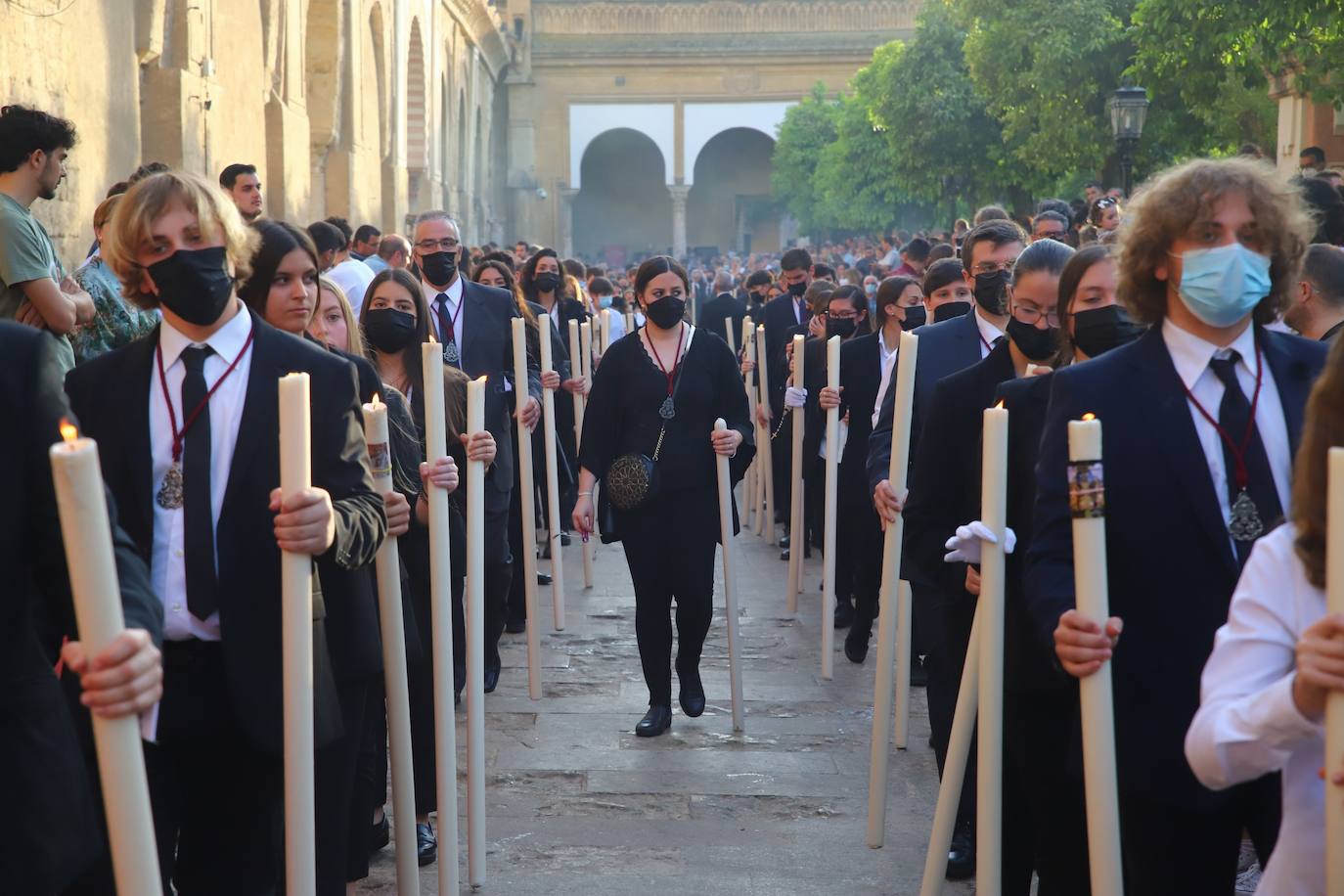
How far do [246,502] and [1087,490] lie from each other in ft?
5.60

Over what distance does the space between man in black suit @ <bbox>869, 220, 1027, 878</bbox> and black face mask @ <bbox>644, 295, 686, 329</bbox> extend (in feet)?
4.10

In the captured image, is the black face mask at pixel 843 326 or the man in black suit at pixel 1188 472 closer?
the man in black suit at pixel 1188 472

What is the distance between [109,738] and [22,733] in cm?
51

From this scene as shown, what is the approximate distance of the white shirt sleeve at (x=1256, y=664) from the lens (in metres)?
2.52

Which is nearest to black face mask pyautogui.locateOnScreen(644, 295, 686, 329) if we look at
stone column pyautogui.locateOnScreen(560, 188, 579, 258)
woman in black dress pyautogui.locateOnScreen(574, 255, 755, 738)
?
woman in black dress pyautogui.locateOnScreen(574, 255, 755, 738)

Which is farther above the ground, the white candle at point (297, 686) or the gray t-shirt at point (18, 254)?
the gray t-shirt at point (18, 254)

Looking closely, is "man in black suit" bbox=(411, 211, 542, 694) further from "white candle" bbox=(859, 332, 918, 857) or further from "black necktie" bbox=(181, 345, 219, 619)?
"black necktie" bbox=(181, 345, 219, 619)

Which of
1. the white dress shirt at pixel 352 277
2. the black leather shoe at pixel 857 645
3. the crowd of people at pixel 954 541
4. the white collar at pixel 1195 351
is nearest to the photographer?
the crowd of people at pixel 954 541

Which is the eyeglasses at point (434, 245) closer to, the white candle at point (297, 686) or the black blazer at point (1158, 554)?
the white candle at point (297, 686)

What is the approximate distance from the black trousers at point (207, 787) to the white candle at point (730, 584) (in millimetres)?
3765

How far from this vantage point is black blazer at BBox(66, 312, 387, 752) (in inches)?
139

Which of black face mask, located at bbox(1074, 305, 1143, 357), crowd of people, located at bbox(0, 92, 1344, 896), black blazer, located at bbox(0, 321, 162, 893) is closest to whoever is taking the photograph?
crowd of people, located at bbox(0, 92, 1344, 896)

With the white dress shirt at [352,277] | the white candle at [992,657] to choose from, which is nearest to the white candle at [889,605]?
the white candle at [992,657]

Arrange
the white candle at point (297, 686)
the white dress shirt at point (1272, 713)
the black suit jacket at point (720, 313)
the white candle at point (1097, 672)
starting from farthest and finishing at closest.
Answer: the black suit jacket at point (720, 313), the white candle at point (297, 686), the white candle at point (1097, 672), the white dress shirt at point (1272, 713)
